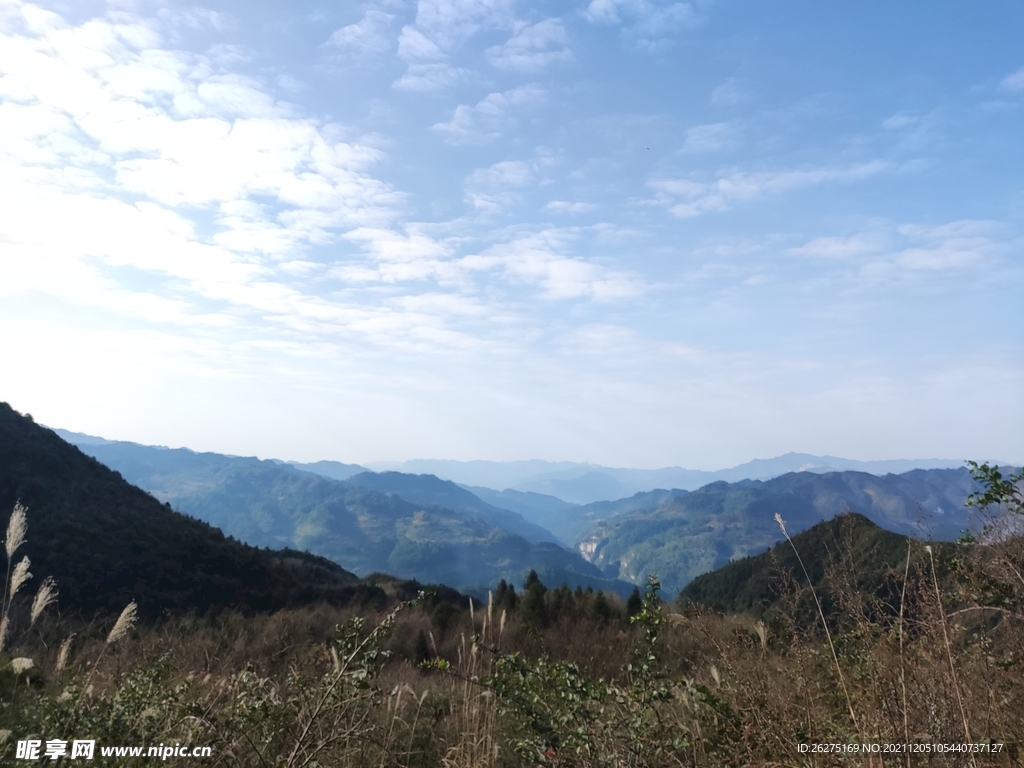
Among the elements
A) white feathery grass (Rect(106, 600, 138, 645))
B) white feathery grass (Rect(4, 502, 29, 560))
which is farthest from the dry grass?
A: white feathery grass (Rect(4, 502, 29, 560))

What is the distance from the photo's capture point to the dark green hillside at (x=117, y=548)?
40781 mm

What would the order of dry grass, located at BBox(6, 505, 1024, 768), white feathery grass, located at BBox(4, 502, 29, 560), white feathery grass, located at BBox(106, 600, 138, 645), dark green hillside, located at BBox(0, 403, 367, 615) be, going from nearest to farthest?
1. dry grass, located at BBox(6, 505, 1024, 768)
2. white feathery grass, located at BBox(106, 600, 138, 645)
3. white feathery grass, located at BBox(4, 502, 29, 560)
4. dark green hillside, located at BBox(0, 403, 367, 615)

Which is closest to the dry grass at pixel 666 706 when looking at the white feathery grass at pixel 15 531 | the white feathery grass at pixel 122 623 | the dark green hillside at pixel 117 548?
the white feathery grass at pixel 122 623

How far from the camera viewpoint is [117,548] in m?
44.8

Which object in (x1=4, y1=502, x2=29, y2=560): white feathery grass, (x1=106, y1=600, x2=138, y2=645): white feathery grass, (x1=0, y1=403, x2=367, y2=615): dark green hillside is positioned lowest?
(x1=0, y1=403, x2=367, y2=615): dark green hillside

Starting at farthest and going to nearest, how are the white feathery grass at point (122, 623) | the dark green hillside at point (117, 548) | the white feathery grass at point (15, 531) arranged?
1. the dark green hillside at point (117, 548)
2. the white feathery grass at point (15, 531)
3. the white feathery grass at point (122, 623)

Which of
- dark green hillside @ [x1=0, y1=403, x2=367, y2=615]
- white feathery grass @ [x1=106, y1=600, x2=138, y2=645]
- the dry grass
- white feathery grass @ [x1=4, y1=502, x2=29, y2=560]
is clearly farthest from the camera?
dark green hillside @ [x1=0, y1=403, x2=367, y2=615]

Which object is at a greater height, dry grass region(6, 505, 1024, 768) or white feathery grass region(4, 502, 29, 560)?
white feathery grass region(4, 502, 29, 560)

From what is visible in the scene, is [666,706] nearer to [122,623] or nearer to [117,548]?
[122,623]

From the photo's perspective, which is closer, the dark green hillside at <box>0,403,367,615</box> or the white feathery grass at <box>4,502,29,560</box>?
the white feathery grass at <box>4,502,29,560</box>

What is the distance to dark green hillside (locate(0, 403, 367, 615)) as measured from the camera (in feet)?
A: 134

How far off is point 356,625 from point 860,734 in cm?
298

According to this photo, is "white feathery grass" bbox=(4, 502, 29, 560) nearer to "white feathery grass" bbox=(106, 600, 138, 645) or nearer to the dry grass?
the dry grass

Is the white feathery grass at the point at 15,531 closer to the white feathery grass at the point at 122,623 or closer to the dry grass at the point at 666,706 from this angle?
the dry grass at the point at 666,706
